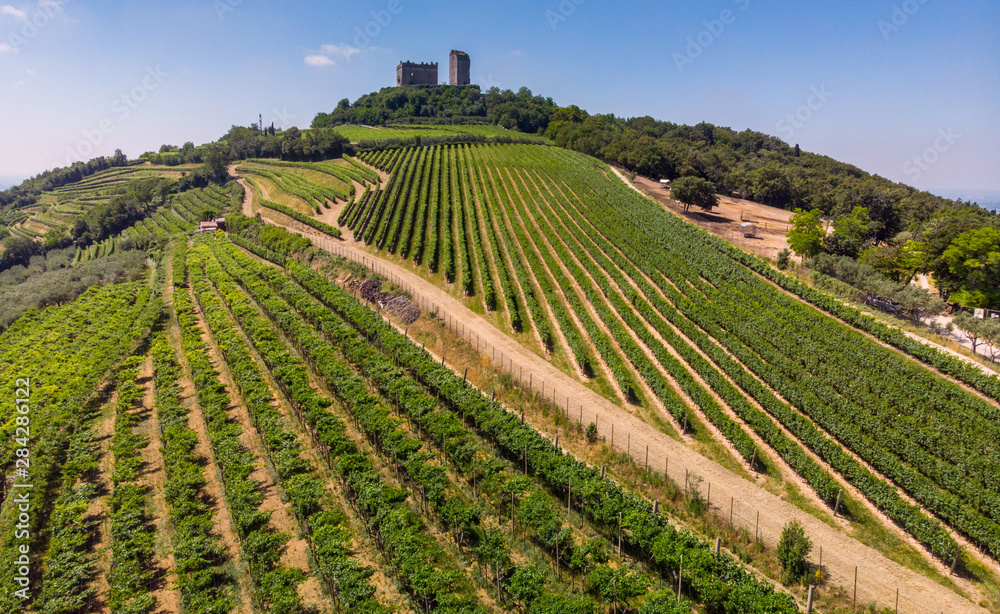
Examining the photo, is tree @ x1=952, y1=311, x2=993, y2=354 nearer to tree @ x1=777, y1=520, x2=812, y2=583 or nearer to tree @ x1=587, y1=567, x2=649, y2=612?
tree @ x1=777, y1=520, x2=812, y2=583

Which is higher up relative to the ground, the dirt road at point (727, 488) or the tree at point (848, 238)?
the tree at point (848, 238)

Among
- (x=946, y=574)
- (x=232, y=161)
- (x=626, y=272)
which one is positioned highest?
(x=232, y=161)

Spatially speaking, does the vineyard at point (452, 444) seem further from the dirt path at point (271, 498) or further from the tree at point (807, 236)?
the tree at point (807, 236)

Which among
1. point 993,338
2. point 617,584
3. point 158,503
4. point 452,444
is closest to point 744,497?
point 617,584

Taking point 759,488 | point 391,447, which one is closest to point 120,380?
point 391,447

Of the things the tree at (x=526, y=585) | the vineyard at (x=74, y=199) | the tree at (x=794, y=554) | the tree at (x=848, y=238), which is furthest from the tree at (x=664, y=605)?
the vineyard at (x=74, y=199)

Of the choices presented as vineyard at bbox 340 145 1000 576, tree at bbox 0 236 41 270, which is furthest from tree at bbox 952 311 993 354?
tree at bbox 0 236 41 270

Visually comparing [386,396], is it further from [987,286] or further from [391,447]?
[987,286]
